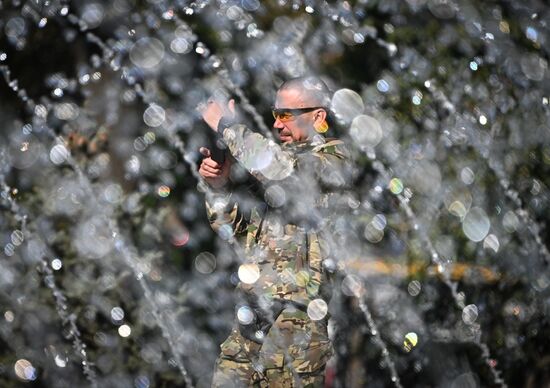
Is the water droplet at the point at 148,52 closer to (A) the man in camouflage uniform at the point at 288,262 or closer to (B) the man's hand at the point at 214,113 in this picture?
(A) the man in camouflage uniform at the point at 288,262

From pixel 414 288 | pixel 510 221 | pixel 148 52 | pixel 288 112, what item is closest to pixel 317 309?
pixel 288 112

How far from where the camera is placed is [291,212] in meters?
2.80

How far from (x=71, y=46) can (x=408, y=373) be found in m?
3.63

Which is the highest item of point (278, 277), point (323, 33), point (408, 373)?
point (278, 277)

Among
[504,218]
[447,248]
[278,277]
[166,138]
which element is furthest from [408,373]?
[278,277]

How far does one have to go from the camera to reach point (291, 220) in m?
2.82

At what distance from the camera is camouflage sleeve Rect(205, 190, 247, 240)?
2754 mm

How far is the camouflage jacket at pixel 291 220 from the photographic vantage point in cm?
268

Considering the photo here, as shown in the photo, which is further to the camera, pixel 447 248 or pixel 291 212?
pixel 447 248

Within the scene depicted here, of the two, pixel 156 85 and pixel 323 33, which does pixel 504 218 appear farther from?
pixel 156 85

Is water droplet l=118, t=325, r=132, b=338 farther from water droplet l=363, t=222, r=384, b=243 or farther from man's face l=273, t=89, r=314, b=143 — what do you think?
man's face l=273, t=89, r=314, b=143

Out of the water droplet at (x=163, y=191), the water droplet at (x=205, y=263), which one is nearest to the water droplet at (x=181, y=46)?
the water droplet at (x=163, y=191)

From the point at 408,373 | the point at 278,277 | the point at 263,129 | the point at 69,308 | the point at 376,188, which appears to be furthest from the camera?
the point at 376,188

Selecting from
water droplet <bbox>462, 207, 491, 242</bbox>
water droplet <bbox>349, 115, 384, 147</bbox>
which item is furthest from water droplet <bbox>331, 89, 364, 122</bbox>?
water droplet <bbox>462, 207, 491, 242</bbox>
